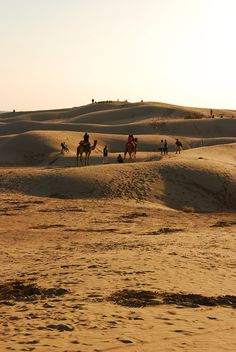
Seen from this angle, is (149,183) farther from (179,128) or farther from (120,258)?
(179,128)

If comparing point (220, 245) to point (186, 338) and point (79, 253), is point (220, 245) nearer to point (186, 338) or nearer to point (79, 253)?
point (79, 253)

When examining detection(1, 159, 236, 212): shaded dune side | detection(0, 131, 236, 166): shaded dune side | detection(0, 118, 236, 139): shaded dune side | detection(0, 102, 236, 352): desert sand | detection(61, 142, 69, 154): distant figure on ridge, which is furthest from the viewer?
detection(0, 118, 236, 139): shaded dune side

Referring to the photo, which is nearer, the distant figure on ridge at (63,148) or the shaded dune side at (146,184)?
the shaded dune side at (146,184)

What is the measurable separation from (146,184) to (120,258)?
40.8ft

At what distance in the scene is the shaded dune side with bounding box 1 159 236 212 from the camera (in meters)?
23.1

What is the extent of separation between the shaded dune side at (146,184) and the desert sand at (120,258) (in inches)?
2.0

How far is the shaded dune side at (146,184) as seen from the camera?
2309 centimetres

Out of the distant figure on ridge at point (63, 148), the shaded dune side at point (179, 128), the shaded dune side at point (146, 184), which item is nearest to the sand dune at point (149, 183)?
the shaded dune side at point (146, 184)

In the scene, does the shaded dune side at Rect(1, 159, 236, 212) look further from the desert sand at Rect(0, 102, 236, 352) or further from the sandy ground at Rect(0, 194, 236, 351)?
the sandy ground at Rect(0, 194, 236, 351)

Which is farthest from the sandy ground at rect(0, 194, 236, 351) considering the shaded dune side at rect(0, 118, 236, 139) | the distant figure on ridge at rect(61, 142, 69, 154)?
the shaded dune side at rect(0, 118, 236, 139)

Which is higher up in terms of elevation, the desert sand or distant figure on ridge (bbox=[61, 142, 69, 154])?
distant figure on ridge (bbox=[61, 142, 69, 154])

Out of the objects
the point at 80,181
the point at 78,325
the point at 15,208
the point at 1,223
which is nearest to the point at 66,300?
the point at 78,325

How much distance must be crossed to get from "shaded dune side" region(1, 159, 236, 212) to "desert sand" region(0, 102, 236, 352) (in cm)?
5

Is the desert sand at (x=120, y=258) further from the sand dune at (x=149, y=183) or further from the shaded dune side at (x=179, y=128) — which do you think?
the shaded dune side at (x=179, y=128)
